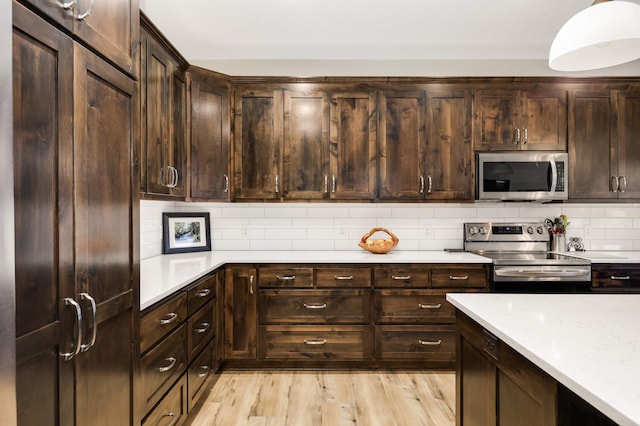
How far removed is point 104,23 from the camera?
1218 millimetres

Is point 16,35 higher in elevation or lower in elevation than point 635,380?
higher

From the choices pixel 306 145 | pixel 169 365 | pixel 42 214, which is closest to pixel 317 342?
pixel 169 365

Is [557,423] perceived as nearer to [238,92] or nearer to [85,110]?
[85,110]

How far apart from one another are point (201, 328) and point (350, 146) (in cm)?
185

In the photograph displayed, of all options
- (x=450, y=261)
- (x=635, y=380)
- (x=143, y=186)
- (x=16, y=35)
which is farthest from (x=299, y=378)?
(x=16, y=35)

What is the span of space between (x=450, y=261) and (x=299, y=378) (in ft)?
4.80

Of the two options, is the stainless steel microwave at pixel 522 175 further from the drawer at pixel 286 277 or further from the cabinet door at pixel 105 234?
the cabinet door at pixel 105 234

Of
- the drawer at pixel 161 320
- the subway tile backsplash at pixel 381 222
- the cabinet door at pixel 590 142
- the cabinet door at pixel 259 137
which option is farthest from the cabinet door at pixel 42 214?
the cabinet door at pixel 590 142

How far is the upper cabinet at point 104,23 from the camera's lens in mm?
→ 1009

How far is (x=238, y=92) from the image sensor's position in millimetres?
3322

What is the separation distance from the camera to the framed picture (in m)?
3.31

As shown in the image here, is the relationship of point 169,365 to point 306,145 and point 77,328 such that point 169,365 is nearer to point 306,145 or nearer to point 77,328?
point 77,328

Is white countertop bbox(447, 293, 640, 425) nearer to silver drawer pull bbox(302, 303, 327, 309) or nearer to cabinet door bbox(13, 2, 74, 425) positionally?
cabinet door bbox(13, 2, 74, 425)

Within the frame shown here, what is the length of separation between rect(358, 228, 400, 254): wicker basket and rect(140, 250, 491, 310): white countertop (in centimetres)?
6
